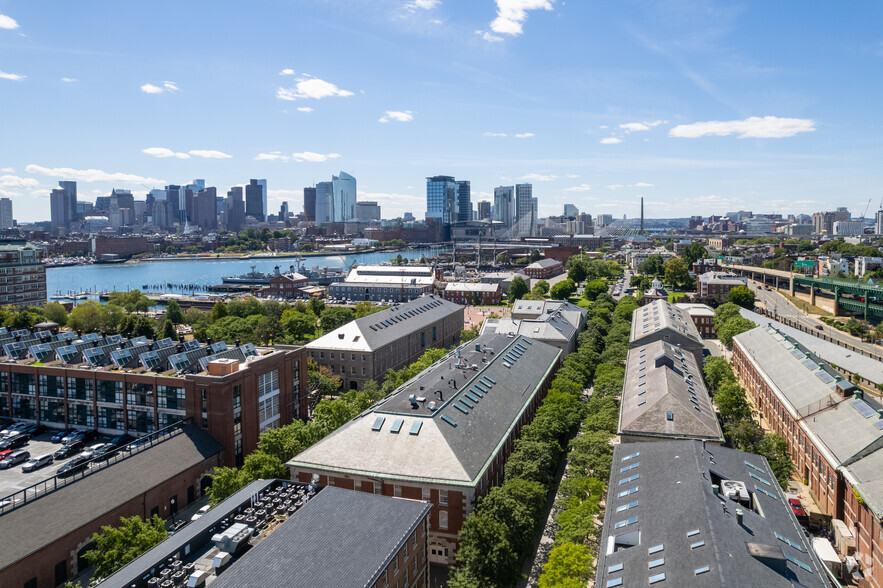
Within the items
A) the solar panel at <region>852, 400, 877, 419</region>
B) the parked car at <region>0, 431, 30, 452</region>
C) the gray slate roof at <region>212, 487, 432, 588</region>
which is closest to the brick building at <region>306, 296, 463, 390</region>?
the parked car at <region>0, 431, 30, 452</region>

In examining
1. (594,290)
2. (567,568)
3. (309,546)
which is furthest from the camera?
(594,290)

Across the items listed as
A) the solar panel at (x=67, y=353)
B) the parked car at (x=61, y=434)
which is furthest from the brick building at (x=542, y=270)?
the parked car at (x=61, y=434)

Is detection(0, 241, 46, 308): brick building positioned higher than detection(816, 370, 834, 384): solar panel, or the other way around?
detection(0, 241, 46, 308): brick building

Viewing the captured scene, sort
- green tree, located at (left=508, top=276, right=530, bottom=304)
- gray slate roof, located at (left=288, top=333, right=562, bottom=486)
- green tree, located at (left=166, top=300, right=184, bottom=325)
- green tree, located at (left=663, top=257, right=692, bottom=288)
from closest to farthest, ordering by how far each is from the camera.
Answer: gray slate roof, located at (left=288, top=333, right=562, bottom=486)
green tree, located at (left=166, top=300, right=184, bottom=325)
green tree, located at (left=508, top=276, right=530, bottom=304)
green tree, located at (left=663, top=257, right=692, bottom=288)

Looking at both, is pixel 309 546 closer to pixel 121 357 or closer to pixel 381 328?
pixel 121 357

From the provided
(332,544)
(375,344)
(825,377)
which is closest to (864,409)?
(825,377)

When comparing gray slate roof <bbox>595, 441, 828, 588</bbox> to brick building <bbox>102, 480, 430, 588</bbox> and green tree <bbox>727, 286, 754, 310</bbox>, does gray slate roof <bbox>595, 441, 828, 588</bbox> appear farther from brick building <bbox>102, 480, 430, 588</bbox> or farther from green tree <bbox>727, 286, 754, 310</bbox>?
green tree <bbox>727, 286, 754, 310</bbox>

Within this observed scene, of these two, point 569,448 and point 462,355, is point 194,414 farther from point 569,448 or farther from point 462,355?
point 569,448
